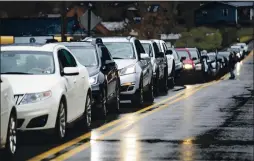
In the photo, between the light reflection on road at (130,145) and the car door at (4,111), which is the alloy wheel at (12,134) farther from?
the light reflection on road at (130,145)

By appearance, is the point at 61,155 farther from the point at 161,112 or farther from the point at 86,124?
the point at 161,112

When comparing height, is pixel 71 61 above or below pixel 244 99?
above

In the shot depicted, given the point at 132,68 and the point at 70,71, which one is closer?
the point at 70,71

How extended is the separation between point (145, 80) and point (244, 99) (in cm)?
365

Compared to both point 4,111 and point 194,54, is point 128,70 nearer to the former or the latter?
point 4,111

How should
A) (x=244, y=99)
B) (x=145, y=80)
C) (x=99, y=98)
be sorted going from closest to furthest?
(x=99, y=98), (x=145, y=80), (x=244, y=99)

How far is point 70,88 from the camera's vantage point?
54.2 ft

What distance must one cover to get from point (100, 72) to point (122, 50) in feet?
18.3

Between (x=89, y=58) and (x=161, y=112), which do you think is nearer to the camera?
(x=89, y=58)

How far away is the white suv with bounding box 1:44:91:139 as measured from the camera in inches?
583

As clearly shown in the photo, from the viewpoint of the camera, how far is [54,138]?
1598 cm

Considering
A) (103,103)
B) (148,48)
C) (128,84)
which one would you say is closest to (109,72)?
(103,103)

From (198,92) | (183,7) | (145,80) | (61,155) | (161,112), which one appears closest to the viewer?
(61,155)

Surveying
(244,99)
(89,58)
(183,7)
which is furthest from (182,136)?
(183,7)
